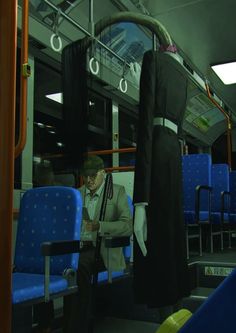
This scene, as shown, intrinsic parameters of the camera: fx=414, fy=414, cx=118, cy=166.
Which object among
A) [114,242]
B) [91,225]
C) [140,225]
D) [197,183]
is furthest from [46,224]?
[197,183]

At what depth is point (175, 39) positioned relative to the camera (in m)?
5.00

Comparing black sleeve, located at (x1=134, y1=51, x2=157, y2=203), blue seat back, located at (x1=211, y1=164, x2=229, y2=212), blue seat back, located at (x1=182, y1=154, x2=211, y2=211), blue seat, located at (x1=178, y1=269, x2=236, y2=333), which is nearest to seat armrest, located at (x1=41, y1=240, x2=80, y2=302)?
black sleeve, located at (x1=134, y1=51, x2=157, y2=203)

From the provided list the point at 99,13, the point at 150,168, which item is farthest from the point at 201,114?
the point at 150,168

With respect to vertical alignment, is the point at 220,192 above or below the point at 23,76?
below

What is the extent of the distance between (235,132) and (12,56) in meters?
8.65

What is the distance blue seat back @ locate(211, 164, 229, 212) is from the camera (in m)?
5.28

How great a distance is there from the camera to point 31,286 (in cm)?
199

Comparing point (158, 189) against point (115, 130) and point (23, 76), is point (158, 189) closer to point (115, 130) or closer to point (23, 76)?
point (23, 76)

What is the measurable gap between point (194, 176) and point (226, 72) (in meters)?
2.23

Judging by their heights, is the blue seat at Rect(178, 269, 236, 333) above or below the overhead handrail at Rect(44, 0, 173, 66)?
below

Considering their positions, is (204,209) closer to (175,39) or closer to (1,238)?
(175,39)

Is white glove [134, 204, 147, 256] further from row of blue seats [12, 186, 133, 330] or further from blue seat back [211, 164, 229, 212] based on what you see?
blue seat back [211, 164, 229, 212]

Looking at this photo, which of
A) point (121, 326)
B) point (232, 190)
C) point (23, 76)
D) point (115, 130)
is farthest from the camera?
point (232, 190)

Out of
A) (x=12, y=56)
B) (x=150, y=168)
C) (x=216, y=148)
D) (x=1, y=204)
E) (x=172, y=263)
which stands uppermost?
(x=216, y=148)
